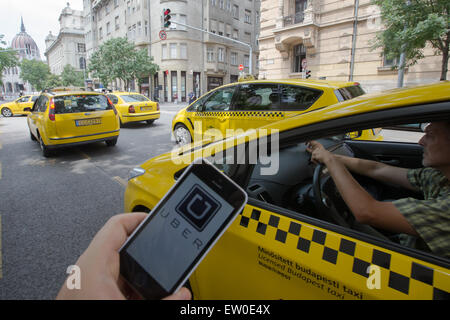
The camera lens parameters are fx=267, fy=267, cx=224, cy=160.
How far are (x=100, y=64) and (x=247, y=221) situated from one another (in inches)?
1516

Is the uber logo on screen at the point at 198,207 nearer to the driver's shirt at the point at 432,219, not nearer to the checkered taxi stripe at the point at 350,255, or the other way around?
the checkered taxi stripe at the point at 350,255

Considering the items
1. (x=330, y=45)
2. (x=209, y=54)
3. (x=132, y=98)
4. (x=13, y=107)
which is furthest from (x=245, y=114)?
(x=209, y=54)

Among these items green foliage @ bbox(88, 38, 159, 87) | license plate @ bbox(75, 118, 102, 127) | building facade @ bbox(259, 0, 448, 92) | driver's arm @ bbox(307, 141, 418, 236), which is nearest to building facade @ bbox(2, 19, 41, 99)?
green foliage @ bbox(88, 38, 159, 87)

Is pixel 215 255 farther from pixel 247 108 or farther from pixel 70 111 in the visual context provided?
pixel 70 111

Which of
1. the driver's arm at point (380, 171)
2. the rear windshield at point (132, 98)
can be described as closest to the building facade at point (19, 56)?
the rear windshield at point (132, 98)

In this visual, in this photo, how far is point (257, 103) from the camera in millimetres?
5387

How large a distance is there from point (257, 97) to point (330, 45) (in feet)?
52.7

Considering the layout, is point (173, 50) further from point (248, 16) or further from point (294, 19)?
point (294, 19)

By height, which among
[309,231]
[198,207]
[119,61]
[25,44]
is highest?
[25,44]

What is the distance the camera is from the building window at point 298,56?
66.4 feet

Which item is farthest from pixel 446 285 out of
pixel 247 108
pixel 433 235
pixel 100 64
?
pixel 100 64

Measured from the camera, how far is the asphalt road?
7.71ft

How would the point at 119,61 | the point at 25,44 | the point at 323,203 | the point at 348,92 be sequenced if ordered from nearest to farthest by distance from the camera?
the point at 323,203 → the point at 348,92 → the point at 119,61 → the point at 25,44

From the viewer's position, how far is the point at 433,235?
1041mm
